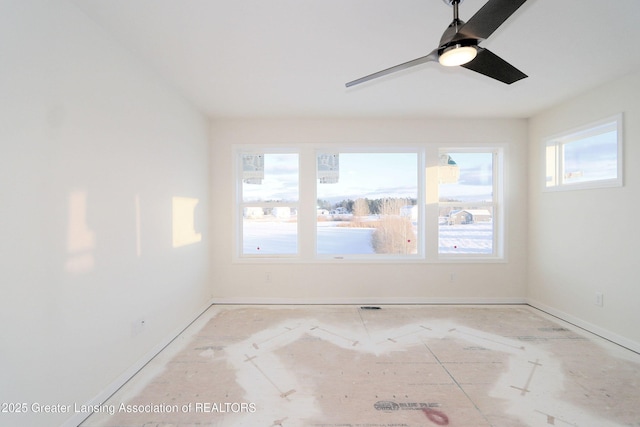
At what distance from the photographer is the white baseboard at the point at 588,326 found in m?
2.41

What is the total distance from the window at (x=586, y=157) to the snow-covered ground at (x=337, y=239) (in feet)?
3.27

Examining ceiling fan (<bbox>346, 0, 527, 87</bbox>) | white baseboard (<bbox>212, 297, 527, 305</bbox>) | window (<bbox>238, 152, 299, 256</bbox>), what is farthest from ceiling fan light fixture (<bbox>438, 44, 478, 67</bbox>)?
white baseboard (<bbox>212, 297, 527, 305</bbox>)

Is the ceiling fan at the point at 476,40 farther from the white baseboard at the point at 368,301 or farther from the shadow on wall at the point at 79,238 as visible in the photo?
the white baseboard at the point at 368,301

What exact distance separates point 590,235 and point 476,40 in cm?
282

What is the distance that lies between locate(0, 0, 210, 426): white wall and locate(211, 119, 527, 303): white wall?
1.12 m

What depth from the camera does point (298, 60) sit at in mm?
2166

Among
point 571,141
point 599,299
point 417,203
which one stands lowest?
point 599,299

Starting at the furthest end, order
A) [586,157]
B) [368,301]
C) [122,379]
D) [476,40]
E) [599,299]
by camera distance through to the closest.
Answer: [368,301] → [586,157] → [599,299] → [122,379] → [476,40]

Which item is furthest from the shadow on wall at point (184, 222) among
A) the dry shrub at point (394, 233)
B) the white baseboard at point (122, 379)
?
the dry shrub at point (394, 233)

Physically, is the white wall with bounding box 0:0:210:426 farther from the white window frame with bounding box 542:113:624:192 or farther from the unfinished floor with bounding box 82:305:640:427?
the white window frame with bounding box 542:113:624:192

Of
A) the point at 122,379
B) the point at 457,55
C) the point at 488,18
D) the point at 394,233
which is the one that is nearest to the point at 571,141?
the point at 394,233

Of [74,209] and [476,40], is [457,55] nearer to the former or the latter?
[476,40]

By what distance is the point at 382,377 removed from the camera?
2.01 meters

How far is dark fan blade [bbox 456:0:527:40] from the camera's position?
1.10 meters
